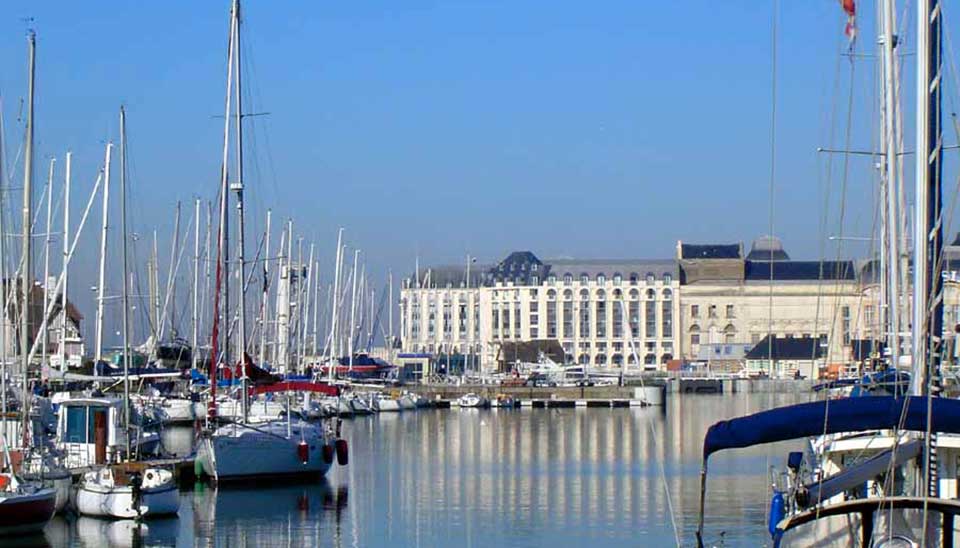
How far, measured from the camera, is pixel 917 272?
18.9 meters

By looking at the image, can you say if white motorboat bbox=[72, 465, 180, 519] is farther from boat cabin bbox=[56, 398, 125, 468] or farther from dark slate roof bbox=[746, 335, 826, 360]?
dark slate roof bbox=[746, 335, 826, 360]

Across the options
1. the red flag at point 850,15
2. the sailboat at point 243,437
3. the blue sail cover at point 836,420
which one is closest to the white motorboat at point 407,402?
the sailboat at point 243,437

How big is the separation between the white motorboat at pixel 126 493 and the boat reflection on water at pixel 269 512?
3.13ft

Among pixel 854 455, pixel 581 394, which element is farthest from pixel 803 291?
pixel 854 455

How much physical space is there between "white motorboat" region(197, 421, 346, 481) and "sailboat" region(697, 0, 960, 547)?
22380 millimetres

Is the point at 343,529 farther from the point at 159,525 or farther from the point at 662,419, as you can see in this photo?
the point at 662,419

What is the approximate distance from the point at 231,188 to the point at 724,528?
17.7 meters

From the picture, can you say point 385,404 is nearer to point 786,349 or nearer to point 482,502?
point 482,502

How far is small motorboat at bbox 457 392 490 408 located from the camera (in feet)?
356

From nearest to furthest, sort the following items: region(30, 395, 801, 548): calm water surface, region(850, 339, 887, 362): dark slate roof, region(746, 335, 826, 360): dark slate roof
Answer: region(30, 395, 801, 548): calm water surface
region(850, 339, 887, 362): dark slate roof
region(746, 335, 826, 360): dark slate roof

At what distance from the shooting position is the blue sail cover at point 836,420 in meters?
16.3

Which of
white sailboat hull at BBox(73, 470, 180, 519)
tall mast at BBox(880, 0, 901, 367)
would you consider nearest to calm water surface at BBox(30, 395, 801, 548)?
white sailboat hull at BBox(73, 470, 180, 519)

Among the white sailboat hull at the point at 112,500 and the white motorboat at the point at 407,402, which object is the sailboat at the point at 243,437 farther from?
the white motorboat at the point at 407,402

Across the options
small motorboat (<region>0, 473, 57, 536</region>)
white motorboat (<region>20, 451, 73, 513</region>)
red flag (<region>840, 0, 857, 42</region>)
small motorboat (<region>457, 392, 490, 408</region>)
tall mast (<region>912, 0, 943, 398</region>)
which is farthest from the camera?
small motorboat (<region>457, 392, 490, 408</region>)
